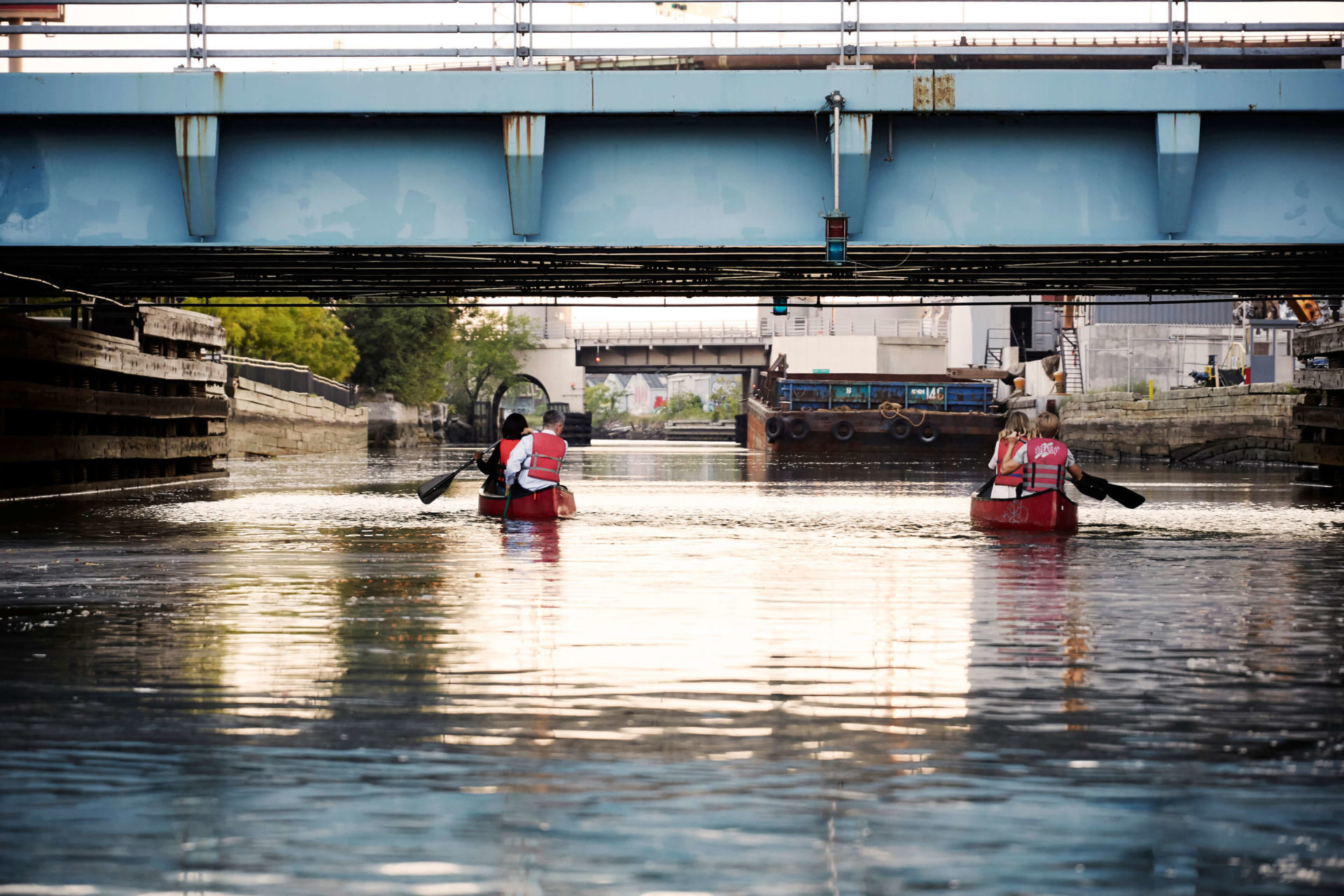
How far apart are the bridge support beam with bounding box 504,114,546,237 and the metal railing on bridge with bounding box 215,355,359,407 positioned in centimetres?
3290

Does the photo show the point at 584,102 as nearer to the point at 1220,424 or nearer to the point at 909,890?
the point at 909,890

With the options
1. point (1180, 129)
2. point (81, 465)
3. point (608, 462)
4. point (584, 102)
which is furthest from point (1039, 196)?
point (608, 462)

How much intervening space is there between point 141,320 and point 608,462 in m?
28.3

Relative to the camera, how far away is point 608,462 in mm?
60656

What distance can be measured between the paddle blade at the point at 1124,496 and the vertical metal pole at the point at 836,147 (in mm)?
7762

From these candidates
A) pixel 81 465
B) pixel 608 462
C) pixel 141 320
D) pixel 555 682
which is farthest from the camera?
pixel 608 462

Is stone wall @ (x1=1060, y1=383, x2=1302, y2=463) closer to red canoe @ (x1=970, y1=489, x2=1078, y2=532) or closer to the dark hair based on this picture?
red canoe @ (x1=970, y1=489, x2=1078, y2=532)

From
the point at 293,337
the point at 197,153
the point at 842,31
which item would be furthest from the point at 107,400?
the point at 293,337

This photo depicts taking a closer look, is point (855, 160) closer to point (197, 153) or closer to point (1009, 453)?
point (1009, 453)

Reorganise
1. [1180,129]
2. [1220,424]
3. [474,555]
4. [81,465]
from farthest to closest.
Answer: [1220,424] → [81,465] → [1180,129] → [474,555]

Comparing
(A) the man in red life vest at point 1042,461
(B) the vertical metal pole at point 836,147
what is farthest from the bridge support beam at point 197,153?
(A) the man in red life vest at point 1042,461

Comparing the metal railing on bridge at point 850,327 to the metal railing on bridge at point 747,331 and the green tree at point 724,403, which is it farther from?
the green tree at point 724,403

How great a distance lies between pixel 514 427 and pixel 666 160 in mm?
5055

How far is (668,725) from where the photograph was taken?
23.5 ft
